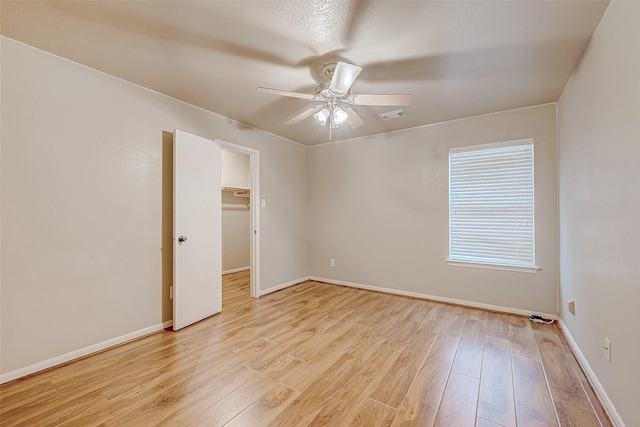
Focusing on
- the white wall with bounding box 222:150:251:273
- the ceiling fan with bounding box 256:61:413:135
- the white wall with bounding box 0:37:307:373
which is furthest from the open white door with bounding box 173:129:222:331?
the white wall with bounding box 222:150:251:273

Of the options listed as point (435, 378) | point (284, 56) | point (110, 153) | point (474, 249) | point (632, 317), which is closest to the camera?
point (632, 317)

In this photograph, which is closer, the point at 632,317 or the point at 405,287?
the point at 632,317

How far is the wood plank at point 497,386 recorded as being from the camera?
158 centimetres

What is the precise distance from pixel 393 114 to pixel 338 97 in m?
1.18

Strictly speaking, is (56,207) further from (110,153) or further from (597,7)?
(597,7)

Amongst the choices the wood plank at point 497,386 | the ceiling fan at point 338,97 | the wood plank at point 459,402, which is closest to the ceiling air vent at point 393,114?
the ceiling fan at point 338,97

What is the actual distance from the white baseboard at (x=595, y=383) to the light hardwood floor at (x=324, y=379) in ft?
0.15

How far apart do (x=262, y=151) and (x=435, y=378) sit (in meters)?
3.43

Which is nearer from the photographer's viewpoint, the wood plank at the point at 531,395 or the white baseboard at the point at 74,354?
the wood plank at the point at 531,395

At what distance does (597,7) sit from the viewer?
5.13 feet

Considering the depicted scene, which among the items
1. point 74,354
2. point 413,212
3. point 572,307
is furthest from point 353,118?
point 74,354

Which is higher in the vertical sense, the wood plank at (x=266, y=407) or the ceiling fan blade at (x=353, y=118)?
the ceiling fan blade at (x=353, y=118)

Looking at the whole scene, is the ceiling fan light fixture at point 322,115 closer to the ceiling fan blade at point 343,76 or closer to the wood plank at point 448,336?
the ceiling fan blade at point 343,76

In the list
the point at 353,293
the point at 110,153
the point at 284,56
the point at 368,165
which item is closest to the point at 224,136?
the point at 110,153
